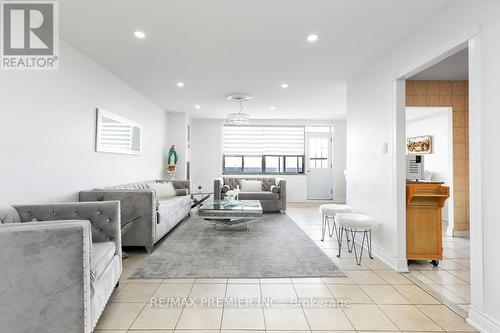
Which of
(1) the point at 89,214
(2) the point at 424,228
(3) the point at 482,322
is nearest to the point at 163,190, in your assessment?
(1) the point at 89,214

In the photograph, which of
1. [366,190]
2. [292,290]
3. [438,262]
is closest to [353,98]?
[366,190]

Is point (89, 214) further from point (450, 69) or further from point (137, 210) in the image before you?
point (450, 69)

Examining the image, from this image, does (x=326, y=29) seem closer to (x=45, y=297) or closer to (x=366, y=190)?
(x=366, y=190)

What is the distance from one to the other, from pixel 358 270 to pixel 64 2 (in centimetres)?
406

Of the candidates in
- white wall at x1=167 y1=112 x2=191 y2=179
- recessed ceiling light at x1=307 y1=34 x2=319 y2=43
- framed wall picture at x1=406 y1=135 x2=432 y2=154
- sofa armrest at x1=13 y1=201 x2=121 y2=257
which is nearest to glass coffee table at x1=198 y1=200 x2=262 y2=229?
sofa armrest at x1=13 y1=201 x2=121 y2=257

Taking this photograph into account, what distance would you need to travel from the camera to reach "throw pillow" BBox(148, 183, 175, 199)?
5.40 metres

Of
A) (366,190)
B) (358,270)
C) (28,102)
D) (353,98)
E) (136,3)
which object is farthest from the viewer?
(353,98)

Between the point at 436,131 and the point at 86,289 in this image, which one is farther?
the point at 436,131

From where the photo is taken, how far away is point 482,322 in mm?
1932

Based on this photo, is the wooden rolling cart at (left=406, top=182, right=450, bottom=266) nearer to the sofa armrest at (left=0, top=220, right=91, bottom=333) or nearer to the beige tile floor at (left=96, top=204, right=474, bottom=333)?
the beige tile floor at (left=96, top=204, right=474, bottom=333)

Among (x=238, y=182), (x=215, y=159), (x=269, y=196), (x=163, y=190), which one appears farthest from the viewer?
(x=215, y=159)

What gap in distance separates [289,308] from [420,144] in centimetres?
554

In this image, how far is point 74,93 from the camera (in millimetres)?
3422

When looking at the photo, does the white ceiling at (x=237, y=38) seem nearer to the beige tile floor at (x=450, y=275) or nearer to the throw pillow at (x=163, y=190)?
the throw pillow at (x=163, y=190)
